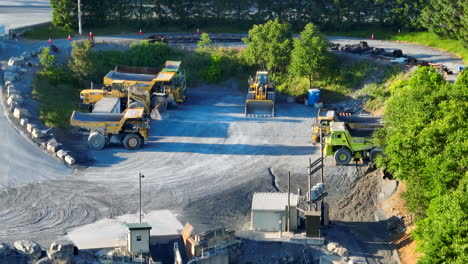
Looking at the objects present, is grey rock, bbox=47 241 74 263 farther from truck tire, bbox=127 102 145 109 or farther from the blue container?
the blue container

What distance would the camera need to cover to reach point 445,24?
2798 inches

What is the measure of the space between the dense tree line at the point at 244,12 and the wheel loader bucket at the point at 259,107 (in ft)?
67.5

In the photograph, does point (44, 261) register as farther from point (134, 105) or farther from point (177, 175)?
point (134, 105)

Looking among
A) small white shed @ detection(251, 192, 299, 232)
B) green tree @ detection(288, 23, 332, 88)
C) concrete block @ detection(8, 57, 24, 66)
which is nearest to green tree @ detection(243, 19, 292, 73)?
green tree @ detection(288, 23, 332, 88)

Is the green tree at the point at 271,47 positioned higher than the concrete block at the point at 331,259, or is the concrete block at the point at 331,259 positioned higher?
the green tree at the point at 271,47

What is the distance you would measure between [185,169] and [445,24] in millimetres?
30858

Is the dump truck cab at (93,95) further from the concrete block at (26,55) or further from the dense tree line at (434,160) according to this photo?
the dense tree line at (434,160)

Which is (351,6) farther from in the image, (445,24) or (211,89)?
(211,89)

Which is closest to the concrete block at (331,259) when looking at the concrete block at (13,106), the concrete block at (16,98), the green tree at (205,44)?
the concrete block at (13,106)

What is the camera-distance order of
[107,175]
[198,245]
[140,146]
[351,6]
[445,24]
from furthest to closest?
[351,6] → [445,24] → [140,146] → [107,175] → [198,245]

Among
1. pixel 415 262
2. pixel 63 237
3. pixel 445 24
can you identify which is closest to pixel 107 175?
pixel 63 237

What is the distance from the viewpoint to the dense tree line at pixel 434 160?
111 ft

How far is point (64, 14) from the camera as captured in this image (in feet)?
253

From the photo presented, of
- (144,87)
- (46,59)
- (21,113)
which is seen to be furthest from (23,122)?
(46,59)
